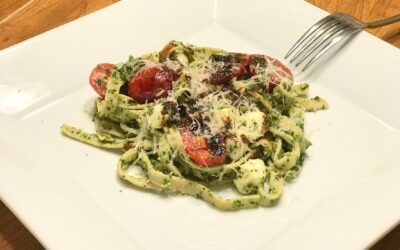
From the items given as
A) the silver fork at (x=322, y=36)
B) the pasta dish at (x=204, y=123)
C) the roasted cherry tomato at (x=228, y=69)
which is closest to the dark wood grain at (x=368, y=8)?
the silver fork at (x=322, y=36)

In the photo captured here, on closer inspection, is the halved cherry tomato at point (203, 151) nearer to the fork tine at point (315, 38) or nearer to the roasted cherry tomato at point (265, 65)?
the roasted cherry tomato at point (265, 65)

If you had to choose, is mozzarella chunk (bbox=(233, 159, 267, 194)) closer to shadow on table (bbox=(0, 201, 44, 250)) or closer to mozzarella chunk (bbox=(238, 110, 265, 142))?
mozzarella chunk (bbox=(238, 110, 265, 142))

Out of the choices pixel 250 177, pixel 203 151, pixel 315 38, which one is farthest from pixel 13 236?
pixel 315 38

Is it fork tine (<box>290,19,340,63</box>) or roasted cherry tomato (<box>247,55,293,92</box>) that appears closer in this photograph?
roasted cherry tomato (<box>247,55,293,92</box>)

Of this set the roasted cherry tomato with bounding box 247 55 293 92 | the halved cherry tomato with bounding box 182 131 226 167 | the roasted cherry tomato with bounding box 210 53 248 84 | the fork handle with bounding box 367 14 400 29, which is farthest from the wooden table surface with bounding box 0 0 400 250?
the halved cherry tomato with bounding box 182 131 226 167

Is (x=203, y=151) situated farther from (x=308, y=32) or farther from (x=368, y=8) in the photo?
(x=368, y=8)

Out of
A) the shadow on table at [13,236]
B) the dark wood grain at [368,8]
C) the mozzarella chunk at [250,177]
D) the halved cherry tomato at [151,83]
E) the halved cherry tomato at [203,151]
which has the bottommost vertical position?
the shadow on table at [13,236]

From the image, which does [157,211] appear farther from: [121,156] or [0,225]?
[0,225]
